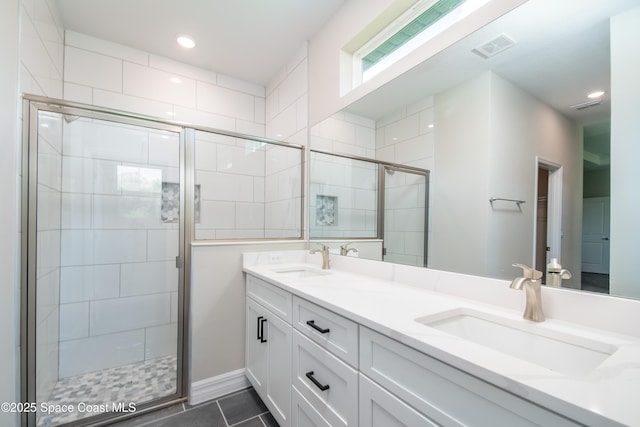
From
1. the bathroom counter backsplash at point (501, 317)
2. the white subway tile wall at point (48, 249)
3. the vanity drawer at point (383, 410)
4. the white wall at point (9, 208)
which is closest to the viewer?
the bathroom counter backsplash at point (501, 317)

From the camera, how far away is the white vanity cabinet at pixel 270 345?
4.33 ft

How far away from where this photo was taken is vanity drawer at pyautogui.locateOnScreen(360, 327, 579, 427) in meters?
0.52

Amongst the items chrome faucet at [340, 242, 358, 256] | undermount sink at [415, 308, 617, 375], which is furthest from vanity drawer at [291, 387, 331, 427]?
chrome faucet at [340, 242, 358, 256]

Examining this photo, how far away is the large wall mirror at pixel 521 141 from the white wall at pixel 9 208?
1.86 m

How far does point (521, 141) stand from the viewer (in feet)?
3.33

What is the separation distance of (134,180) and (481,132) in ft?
7.55

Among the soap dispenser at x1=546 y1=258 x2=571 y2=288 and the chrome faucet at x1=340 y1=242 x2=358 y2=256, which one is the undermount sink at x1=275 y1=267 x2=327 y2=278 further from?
the soap dispenser at x1=546 y1=258 x2=571 y2=288

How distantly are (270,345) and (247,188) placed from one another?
4.98ft

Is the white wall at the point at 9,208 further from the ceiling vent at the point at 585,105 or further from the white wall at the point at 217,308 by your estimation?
the ceiling vent at the point at 585,105

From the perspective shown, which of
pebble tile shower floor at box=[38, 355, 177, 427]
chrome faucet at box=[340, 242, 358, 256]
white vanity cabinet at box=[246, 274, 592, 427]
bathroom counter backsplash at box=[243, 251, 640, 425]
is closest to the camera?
bathroom counter backsplash at box=[243, 251, 640, 425]

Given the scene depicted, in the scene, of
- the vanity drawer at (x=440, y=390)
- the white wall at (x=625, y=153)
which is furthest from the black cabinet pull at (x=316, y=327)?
the white wall at (x=625, y=153)

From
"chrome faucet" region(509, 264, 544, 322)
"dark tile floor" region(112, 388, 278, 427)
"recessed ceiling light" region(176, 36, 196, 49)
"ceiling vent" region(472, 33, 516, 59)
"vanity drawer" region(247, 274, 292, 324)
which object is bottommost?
"dark tile floor" region(112, 388, 278, 427)

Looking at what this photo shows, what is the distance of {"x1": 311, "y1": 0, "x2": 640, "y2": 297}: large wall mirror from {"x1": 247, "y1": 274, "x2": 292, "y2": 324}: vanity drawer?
73cm

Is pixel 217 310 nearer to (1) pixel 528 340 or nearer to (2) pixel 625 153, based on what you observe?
(1) pixel 528 340
